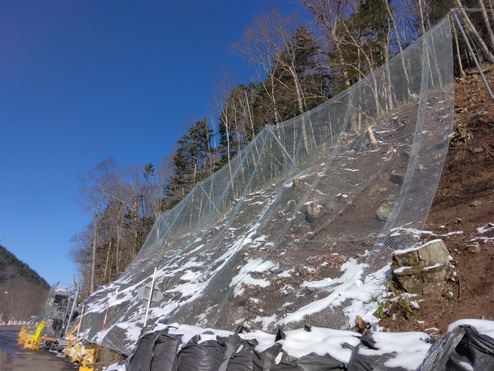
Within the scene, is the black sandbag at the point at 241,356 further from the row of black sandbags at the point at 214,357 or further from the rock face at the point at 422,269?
the rock face at the point at 422,269

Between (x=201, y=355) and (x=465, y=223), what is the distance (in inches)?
178

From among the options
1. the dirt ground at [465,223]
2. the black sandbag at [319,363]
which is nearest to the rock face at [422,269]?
the dirt ground at [465,223]

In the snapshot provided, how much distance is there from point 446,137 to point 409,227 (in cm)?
Answer: 168

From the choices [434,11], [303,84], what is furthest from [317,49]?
[434,11]

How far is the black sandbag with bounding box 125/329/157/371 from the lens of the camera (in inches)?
169

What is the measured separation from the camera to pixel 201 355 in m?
3.80

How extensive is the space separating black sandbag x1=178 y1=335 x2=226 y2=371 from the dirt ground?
2.03 metres

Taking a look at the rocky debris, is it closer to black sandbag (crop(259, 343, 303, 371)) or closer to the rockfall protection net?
the rockfall protection net

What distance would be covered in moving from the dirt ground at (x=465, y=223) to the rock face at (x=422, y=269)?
0.15 metres

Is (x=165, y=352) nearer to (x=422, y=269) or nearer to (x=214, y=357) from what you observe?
(x=214, y=357)

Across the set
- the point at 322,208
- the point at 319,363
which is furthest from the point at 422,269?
the point at 319,363

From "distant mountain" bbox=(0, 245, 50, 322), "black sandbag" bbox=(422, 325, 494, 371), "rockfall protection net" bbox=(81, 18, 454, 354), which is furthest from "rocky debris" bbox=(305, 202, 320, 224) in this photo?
"distant mountain" bbox=(0, 245, 50, 322)

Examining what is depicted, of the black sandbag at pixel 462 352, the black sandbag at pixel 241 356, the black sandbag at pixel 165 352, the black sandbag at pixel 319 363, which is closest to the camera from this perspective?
the black sandbag at pixel 462 352

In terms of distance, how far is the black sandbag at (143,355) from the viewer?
4.30 meters
